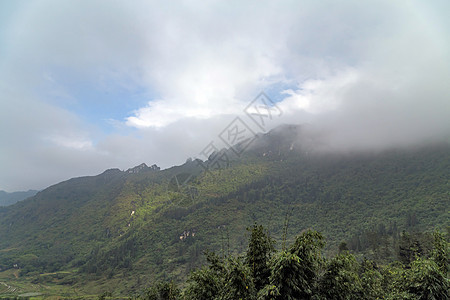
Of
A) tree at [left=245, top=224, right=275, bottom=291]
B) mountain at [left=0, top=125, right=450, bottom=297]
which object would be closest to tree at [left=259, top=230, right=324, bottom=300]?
tree at [left=245, top=224, right=275, bottom=291]

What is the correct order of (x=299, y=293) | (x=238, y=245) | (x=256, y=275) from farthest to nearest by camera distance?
(x=238, y=245)
(x=256, y=275)
(x=299, y=293)

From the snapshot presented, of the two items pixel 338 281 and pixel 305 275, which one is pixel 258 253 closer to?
pixel 305 275

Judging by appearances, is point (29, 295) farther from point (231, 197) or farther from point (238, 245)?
point (231, 197)

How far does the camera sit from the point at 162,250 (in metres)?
148

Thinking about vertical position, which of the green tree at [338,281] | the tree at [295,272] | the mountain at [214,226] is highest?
the tree at [295,272]

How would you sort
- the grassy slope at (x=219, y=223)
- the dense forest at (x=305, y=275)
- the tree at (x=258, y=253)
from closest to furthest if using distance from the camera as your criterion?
the dense forest at (x=305, y=275) → the tree at (x=258, y=253) → the grassy slope at (x=219, y=223)

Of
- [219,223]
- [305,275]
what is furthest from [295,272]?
[219,223]

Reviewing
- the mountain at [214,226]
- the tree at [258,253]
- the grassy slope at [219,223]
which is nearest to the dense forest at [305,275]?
the tree at [258,253]

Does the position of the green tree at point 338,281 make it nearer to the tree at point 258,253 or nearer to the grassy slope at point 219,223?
the tree at point 258,253

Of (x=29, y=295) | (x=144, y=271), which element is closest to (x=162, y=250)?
(x=144, y=271)

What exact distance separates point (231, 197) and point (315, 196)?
75.0 metres

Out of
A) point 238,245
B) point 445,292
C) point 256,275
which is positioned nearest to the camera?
point 445,292

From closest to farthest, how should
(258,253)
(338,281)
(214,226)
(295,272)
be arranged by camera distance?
1. (295,272)
2. (338,281)
3. (258,253)
4. (214,226)

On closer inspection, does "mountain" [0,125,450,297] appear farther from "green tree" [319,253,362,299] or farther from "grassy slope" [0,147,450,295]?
"green tree" [319,253,362,299]
